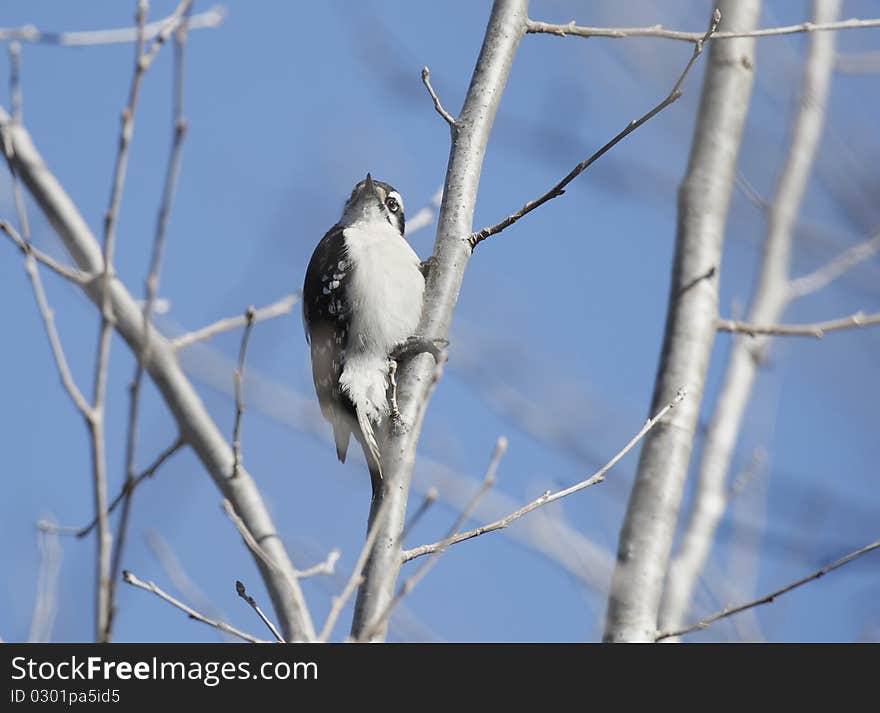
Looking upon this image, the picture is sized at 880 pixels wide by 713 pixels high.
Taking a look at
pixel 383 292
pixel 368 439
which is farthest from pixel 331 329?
pixel 368 439

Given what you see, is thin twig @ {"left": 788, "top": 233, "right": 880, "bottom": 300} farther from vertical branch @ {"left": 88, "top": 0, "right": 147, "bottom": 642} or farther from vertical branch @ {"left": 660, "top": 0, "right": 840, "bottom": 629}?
vertical branch @ {"left": 88, "top": 0, "right": 147, "bottom": 642}

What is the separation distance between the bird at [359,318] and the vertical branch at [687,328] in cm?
87

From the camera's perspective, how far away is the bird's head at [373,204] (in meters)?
5.03

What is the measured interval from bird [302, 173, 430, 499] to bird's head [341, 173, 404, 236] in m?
0.19

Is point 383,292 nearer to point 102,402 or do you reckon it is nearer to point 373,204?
point 373,204

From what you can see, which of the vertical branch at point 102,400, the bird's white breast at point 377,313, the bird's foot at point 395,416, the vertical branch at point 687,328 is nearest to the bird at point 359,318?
the bird's white breast at point 377,313

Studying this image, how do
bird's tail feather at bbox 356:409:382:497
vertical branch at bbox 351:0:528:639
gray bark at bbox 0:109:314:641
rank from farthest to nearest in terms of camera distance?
bird's tail feather at bbox 356:409:382:497, gray bark at bbox 0:109:314:641, vertical branch at bbox 351:0:528:639

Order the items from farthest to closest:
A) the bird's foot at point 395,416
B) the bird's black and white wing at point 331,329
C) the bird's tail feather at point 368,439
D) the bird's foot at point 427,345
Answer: the bird's black and white wing at point 331,329
the bird's tail feather at point 368,439
the bird's foot at point 427,345
the bird's foot at point 395,416

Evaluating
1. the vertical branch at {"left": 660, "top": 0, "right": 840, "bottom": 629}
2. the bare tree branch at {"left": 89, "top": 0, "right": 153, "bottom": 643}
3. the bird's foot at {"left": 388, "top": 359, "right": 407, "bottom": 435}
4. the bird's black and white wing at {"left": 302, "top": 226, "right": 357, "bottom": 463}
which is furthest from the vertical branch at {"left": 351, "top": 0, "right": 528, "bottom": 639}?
the vertical branch at {"left": 660, "top": 0, "right": 840, "bottom": 629}

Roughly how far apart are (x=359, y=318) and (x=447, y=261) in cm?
131

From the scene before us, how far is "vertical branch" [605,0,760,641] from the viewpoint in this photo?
10.6ft

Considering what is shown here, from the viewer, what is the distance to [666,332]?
3.64 meters

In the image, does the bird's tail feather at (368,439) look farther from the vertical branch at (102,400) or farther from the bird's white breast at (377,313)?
the vertical branch at (102,400)

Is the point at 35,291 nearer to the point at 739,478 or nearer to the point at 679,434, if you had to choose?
the point at 679,434
